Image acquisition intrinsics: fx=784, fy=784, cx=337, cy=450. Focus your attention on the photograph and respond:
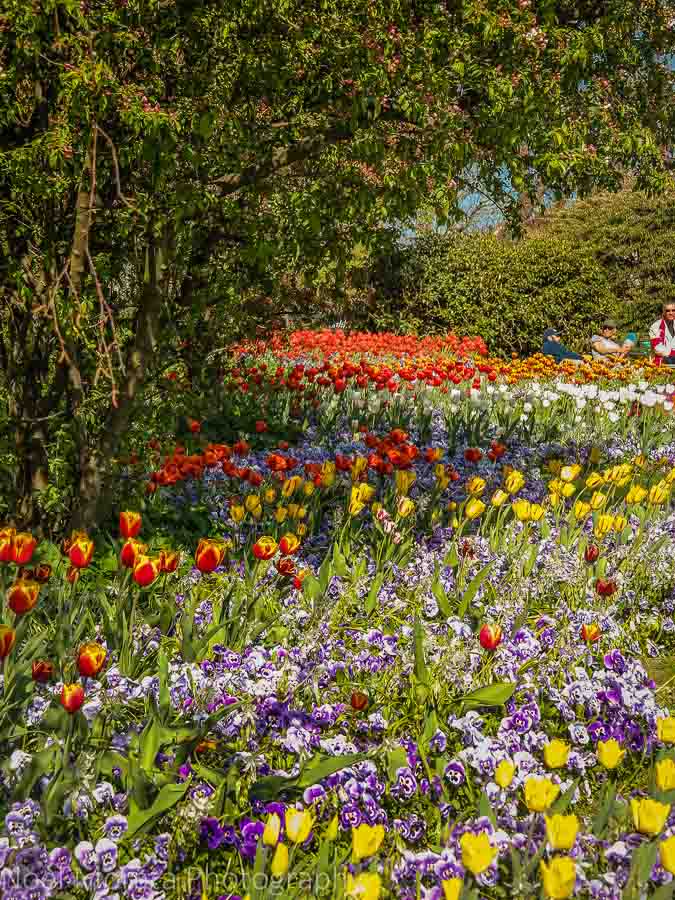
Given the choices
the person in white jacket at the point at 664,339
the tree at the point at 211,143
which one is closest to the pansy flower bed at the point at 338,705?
the tree at the point at 211,143

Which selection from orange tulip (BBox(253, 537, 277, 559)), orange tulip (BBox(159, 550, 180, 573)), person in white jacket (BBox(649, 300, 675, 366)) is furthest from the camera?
person in white jacket (BBox(649, 300, 675, 366))

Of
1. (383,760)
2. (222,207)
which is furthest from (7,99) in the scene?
(383,760)

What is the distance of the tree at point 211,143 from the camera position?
263 cm

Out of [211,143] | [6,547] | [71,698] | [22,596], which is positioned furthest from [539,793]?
[211,143]

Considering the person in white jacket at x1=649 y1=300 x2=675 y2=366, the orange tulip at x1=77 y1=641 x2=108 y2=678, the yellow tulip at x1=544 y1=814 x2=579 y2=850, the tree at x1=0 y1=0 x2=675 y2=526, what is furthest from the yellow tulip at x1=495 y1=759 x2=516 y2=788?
the person in white jacket at x1=649 y1=300 x2=675 y2=366

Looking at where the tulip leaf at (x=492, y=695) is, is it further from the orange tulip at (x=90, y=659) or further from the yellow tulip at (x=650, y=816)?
the orange tulip at (x=90, y=659)

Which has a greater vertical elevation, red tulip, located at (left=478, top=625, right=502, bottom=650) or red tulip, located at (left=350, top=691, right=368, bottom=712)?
red tulip, located at (left=478, top=625, right=502, bottom=650)

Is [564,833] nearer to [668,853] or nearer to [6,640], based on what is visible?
[668,853]

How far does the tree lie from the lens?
2.63m

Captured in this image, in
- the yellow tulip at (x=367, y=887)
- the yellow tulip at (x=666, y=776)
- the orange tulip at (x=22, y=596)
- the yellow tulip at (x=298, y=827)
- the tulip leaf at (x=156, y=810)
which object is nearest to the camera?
the yellow tulip at (x=367, y=887)

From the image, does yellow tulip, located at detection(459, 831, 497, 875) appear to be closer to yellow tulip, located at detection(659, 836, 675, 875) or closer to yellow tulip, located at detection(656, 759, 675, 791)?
yellow tulip, located at detection(659, 836, 675, 875)

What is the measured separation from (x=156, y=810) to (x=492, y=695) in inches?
42.5

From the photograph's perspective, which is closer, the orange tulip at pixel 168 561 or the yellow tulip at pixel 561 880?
the yellow tulip at pixel 561 880

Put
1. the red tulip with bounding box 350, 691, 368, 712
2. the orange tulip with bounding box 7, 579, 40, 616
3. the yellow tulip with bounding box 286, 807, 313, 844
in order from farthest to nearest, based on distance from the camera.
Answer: the red tulip with bounding box 350, 691, 368, 712 < the orange tulip with bounding box 7, 579, 40, 616 < the yellow tulip with bounding box 286, 807, 313, 844
